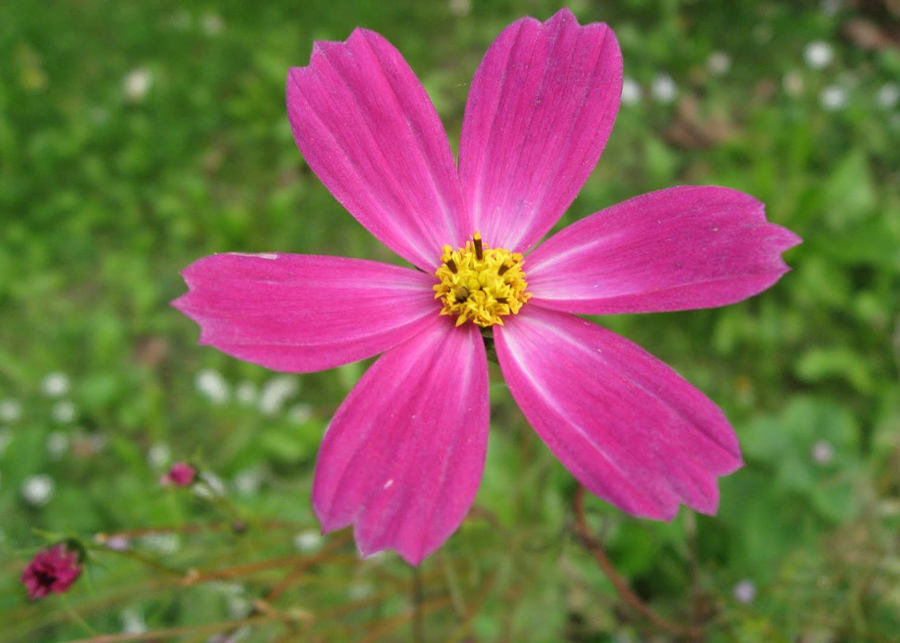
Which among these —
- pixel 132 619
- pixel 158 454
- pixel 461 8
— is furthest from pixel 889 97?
pixel 132 619

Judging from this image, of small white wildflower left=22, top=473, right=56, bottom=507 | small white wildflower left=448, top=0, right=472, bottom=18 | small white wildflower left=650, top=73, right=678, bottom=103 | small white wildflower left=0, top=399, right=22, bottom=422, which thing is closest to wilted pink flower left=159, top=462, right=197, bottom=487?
small white wildflower left=22, top=473, right=56, bottom=507

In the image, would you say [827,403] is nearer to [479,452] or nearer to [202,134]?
[479,452]

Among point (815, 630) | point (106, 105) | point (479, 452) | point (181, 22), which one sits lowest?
point (815, 630)

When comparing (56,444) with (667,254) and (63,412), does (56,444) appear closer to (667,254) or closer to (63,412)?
(63,412)

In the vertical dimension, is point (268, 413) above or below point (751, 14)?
below

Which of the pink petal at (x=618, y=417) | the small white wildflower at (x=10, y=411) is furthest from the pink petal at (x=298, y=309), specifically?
the small white wildflower at (x=10, y=411)

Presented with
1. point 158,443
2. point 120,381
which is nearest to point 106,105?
point 120,381

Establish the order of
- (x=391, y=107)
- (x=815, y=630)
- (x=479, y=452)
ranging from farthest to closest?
1. (x=815, y=630)
2. (x=391, y=107)
3. (x=479, y=452)
